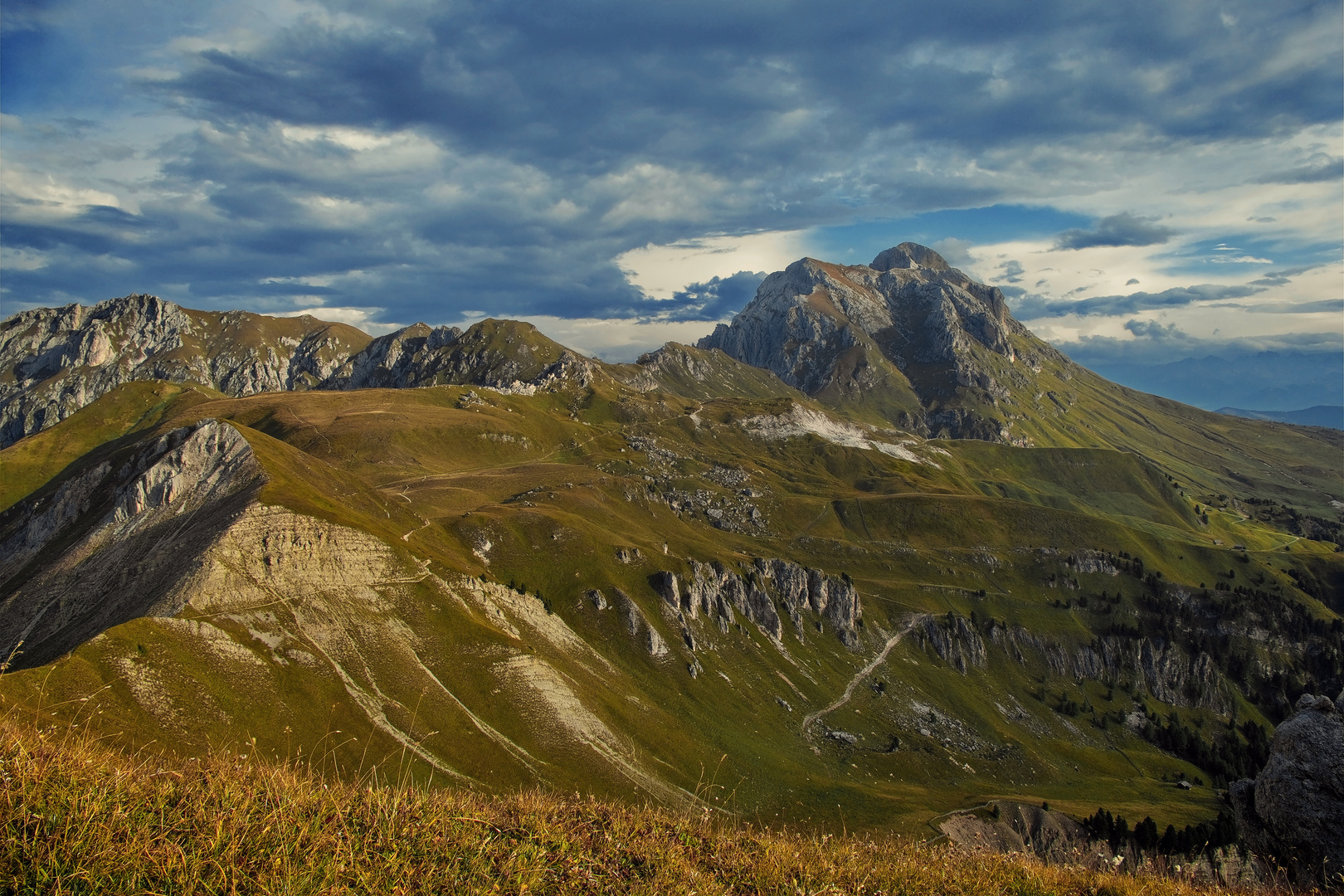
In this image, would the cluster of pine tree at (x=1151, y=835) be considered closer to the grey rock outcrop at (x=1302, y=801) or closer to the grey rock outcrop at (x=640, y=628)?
the grey rock outcrop at (x=640, y=628)

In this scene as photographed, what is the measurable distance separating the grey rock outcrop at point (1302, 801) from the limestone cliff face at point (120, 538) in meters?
106

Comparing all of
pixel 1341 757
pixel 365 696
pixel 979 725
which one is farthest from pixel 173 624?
pixel 979 725

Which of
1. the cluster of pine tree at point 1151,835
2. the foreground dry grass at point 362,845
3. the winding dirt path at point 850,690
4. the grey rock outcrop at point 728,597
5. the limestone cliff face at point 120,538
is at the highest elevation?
the foreground dry grass at point 362,845

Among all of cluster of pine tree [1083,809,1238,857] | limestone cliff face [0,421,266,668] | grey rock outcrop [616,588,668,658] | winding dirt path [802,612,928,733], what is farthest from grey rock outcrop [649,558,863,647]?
limestone cliff face [0,421,266,668]

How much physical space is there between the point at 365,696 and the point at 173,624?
972 inches

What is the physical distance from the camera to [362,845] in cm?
873

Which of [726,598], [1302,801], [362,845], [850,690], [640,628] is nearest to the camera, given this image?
[362,845]

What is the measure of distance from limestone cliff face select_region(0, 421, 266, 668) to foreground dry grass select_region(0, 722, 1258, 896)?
9690 cm

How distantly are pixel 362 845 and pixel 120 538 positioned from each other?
441 ft

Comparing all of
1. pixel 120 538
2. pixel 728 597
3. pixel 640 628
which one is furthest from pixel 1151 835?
pixel 120 538

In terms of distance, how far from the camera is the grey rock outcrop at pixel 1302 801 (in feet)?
81.8

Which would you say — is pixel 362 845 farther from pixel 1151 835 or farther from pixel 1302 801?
pixel 1151 835

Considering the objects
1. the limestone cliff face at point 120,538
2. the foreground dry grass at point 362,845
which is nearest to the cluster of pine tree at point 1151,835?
the foreground dry grass at point 362,845

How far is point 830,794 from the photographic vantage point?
12281 cm
